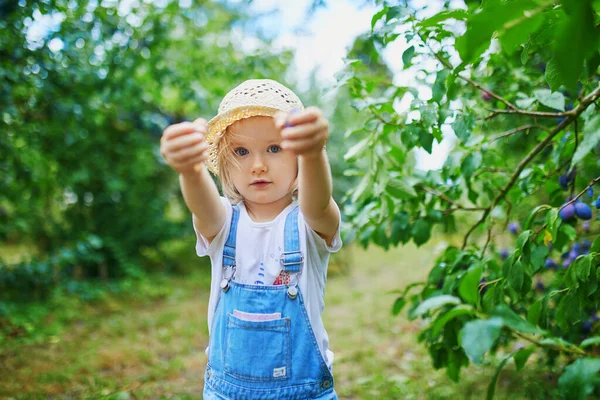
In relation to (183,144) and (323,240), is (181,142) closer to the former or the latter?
(183,144)

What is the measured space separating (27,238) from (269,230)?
16.9ft

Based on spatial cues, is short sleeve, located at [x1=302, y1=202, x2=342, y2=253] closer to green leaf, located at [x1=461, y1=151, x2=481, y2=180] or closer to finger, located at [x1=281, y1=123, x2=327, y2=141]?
finger, located at [x1=281, y1=123, x2=327, y2=141]

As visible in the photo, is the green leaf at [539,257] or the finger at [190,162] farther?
the green leaf at [539,257]

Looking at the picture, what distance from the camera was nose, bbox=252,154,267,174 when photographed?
134 centimetres

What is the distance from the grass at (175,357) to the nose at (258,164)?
1413 millimetres

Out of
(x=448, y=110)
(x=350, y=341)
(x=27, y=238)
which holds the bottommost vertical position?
(x=350, y=341)

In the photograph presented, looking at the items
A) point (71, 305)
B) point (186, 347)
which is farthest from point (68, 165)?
point (186, 347)

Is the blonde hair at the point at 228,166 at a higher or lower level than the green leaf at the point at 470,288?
higher

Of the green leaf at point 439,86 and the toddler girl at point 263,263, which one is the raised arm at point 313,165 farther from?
the green leaf at point 439,86

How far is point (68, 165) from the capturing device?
4699 millimetres

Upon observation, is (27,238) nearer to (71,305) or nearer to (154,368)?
(71,305)

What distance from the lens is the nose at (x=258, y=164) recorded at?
134 centimetres

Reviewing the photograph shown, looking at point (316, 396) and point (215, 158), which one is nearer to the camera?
point (316, 396)

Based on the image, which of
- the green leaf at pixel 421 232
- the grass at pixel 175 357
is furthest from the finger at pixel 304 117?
the grass at pixel 175 357
